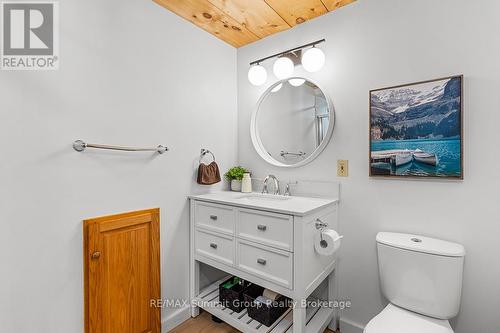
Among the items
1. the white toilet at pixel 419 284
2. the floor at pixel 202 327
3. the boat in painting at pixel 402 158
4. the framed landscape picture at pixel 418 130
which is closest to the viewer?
the white toilet at pixel 419 284

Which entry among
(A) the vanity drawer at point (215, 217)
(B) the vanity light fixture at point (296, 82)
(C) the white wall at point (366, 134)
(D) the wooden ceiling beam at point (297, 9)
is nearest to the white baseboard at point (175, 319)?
(A) the vanity drawer at point (215, 217)

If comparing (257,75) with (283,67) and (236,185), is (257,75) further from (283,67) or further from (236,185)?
(236,185)

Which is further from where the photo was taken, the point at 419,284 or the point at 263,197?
the point at 263,197

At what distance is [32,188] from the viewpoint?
113cm

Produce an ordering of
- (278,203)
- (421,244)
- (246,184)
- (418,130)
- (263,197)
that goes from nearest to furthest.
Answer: (421,244) → (418,130) → (278,203) → (263,197) → (246,184)

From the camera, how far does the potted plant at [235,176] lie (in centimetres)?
211

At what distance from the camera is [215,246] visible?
1.70 metres

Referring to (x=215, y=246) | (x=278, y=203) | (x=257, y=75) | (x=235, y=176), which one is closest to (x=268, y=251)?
(x=278, y=203)

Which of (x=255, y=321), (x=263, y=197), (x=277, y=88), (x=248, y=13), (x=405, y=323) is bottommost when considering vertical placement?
(x=255, y=321)

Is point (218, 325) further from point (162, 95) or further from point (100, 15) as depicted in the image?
point (100, 15)

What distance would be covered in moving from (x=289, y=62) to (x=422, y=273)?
5.35ft

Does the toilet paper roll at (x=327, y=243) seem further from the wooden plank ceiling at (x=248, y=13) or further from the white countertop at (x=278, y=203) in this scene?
the wooden plank ceiling at (x=248, y=13)

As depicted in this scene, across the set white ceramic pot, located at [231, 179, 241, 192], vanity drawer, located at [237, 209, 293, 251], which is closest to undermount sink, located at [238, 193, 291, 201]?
white ceramic pot, located at [231, 179, 241, 192]

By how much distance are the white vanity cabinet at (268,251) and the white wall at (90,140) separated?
7.2 inches
